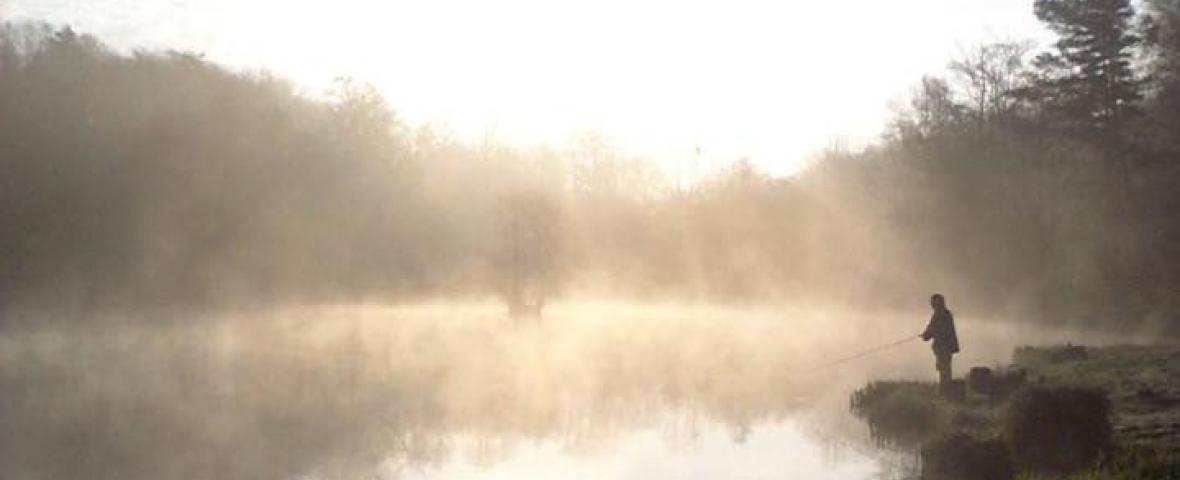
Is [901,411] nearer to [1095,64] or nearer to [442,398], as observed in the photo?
[442,398]

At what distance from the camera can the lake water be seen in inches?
680

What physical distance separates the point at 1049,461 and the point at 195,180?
170ft

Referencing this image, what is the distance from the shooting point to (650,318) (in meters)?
57.2

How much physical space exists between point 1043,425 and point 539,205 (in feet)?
146

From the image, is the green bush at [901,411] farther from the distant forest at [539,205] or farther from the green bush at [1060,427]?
the distant forest at [539,205]

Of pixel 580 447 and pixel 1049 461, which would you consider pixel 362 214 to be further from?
pixel 1049 461

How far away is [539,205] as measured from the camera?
188ft

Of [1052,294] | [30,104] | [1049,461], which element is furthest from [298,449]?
[30,104]

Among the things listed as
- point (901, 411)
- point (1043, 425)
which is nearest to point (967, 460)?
point (1043, 425)

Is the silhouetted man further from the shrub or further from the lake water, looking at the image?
the shrub

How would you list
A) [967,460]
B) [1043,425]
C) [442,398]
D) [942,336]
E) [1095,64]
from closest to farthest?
[1043,425] < [967,460] < [942,336] < [442,398] < [1095,64]

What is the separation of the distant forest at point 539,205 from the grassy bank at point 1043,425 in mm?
22393

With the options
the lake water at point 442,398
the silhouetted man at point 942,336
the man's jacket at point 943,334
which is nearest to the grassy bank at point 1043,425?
the silhouetted man at point 942,336

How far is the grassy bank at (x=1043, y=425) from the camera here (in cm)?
1288
